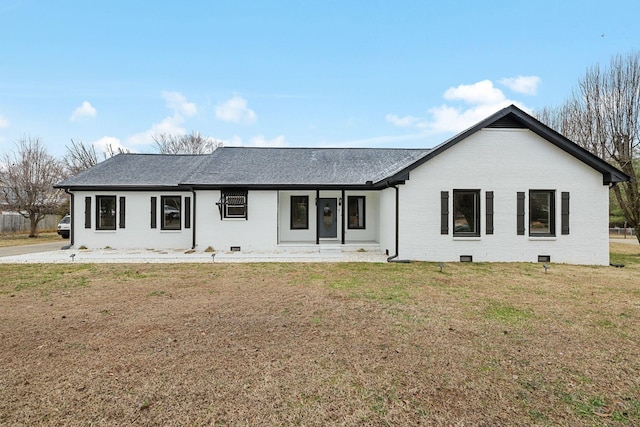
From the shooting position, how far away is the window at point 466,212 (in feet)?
36.9

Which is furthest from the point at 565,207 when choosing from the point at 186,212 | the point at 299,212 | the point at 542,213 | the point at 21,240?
the point at 21,240

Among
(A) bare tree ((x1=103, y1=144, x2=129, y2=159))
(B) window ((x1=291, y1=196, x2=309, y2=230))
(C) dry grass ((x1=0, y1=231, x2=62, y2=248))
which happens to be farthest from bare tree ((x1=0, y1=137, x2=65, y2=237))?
(B) window ((x1=291, y1=196, x2=309, y2=230))

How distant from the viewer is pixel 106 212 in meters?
14.7

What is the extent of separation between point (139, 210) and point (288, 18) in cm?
1137

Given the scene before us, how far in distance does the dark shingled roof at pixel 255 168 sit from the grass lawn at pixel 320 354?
6905 millimetres

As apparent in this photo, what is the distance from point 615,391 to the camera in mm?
3104

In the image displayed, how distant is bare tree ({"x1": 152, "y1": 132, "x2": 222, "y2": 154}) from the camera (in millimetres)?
40281

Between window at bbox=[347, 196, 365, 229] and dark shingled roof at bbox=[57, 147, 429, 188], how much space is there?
111cm

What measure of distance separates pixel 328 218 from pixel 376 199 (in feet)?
7.88

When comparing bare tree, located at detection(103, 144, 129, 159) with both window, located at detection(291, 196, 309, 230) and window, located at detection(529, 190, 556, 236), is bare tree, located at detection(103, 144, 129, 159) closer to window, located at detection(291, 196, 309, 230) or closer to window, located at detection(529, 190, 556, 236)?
window, located at detection(291, 196, 309, 230)

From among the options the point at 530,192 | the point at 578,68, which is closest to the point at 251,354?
the point at 530,192

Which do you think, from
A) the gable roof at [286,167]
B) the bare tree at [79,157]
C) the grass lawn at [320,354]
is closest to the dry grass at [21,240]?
the gable roof at [286,167]

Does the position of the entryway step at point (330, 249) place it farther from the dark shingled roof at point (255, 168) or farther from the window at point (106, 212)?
the window at point (106, 212)

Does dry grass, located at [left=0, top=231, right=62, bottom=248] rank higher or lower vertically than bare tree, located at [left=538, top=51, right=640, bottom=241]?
lower
